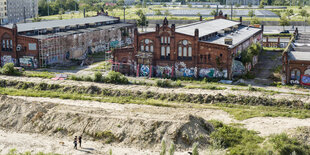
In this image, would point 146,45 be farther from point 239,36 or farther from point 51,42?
point 239,36

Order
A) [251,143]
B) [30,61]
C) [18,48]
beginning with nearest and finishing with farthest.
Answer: [251,143] → [30,61] → [18,48]

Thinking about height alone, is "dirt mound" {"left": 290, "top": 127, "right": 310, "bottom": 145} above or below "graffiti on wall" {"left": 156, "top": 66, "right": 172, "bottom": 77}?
below

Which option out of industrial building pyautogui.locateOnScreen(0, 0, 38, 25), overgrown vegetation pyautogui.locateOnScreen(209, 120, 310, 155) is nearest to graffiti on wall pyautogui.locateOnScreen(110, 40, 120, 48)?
industrial building pyautogui.locateOnScreen(0, 0, 38, 25)

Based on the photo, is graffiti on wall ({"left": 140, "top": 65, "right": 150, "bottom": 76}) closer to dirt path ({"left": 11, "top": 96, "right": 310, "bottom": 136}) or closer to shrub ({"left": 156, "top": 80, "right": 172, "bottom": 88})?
shrub ({"left": 156, "top": 80, "right": 172, "bottom": 88})

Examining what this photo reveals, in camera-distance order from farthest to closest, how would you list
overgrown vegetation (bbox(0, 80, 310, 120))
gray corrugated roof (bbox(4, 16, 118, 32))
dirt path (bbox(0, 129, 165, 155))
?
1. gray corrugated roof (bbox(4, 16, 118, 32))
2. overgrown vegetation (bbox(0, 80, 310, 120))
3. dirt path (bbox(0, 129, 165, 155))

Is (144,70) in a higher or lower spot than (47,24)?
lower

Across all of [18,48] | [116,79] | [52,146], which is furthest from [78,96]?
[18,48]

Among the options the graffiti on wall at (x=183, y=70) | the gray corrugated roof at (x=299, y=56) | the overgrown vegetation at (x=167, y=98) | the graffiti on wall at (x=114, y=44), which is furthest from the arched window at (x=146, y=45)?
the graffiti on wall at (x=114, y=44)

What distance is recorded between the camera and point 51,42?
235 feet

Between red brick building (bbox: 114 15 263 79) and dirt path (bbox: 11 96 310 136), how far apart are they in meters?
13.8

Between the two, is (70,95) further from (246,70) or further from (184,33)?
(246,70)

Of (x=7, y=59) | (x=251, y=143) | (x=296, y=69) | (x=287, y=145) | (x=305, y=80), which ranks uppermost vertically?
(x=296, y=69)

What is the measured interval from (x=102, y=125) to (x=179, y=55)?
24.6 m

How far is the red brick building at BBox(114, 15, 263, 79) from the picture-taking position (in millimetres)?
58844
